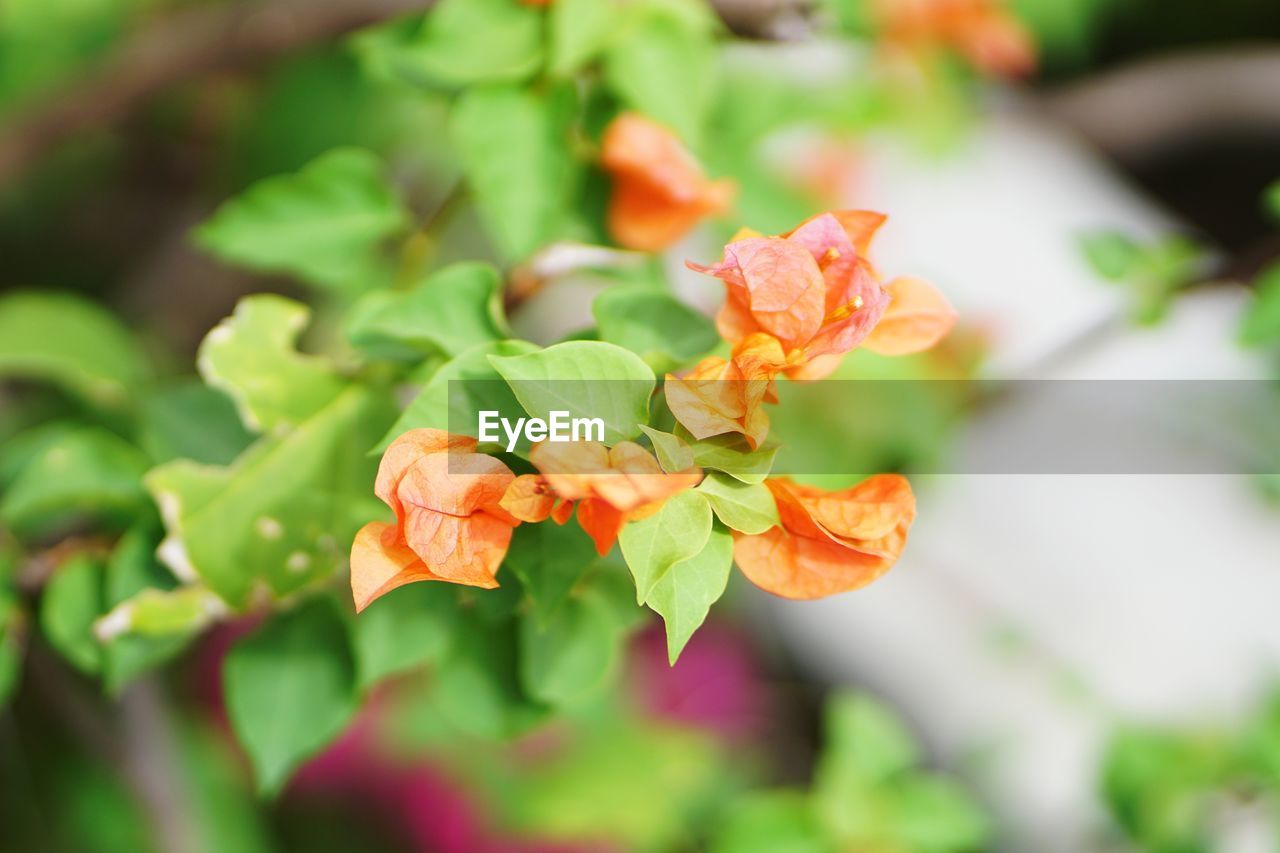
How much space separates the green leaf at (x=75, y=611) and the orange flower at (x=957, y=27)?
84cm

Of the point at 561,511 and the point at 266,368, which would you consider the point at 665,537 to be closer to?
the point at 561,511

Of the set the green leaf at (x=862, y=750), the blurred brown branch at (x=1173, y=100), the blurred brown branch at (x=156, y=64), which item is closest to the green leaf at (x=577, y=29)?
the blurred brown branch at (x=156, y=64)

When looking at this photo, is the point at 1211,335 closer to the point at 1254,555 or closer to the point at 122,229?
the point at 1254,555

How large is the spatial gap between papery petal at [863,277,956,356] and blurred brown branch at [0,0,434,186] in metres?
0.56

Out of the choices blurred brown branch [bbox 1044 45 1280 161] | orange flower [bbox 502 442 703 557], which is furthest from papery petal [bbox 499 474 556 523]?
blurred brown branch [bbox 1044 45 1280 161]

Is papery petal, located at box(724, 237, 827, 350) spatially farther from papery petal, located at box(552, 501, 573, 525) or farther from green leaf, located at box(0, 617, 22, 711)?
green leaf, located at box(0, 617, 22, 711)

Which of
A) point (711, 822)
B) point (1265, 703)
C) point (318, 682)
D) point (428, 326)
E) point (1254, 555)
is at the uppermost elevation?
point (428, 326)

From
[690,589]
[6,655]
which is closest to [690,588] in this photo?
[690,589]

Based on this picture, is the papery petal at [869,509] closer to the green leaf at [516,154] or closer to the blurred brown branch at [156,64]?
the green leaf at [516,154]

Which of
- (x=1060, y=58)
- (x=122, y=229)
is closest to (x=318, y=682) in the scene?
(x=122, y=229)

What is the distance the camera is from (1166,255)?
2.06ft

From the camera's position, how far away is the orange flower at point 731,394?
30cm

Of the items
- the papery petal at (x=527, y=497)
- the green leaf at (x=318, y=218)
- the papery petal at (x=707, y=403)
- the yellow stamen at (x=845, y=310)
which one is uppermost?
the yellow stamen at (x=845, y=310)

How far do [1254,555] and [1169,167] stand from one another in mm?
769
